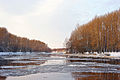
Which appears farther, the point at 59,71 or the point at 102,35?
the point at 102,35

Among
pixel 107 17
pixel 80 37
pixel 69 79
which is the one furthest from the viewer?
pixel 80 37

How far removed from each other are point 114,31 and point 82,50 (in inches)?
979

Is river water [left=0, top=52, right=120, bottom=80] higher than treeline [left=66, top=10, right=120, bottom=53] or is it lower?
lower

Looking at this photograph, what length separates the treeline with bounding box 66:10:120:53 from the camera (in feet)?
215

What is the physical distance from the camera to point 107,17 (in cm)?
7325

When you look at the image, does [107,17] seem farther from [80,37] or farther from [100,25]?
[80,37]

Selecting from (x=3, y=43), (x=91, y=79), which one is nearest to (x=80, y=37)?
(x=3, y=43)

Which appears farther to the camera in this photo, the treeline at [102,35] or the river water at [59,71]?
the treeline at [102,35]

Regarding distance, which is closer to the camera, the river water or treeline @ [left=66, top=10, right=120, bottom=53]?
the river water

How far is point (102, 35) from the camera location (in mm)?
73750

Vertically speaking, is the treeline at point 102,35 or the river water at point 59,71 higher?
the treeline at point 102,35

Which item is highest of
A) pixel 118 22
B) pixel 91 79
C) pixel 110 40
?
pixel 118 22

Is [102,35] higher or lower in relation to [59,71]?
higher

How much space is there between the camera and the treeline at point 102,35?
65.6 meters
